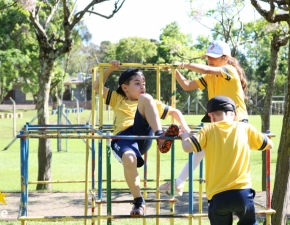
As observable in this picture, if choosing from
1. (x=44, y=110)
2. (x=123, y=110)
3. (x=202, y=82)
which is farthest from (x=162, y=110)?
(x=44, y=110)

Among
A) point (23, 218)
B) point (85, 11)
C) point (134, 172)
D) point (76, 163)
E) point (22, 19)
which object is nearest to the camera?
point (23, 218)

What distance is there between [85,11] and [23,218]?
7.20 metres

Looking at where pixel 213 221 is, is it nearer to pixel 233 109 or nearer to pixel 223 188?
pixel 223 188

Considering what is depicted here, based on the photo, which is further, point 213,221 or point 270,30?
point 270,30

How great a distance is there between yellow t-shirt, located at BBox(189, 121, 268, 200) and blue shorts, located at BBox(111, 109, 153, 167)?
3.08ft

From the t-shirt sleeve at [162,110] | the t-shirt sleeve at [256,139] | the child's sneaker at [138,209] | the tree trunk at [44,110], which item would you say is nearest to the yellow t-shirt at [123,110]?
the t-shirt sleeve at [162,110]

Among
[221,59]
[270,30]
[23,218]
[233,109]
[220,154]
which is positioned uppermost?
[270,30]

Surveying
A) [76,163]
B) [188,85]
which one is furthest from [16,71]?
[188,85]

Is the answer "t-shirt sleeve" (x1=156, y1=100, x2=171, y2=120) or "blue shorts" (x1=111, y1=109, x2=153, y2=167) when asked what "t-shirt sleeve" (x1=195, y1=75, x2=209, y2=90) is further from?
"blue shorts" (x1=111, y1=109, x2=153, y2=167)

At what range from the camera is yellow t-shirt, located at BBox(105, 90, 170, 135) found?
5445 mm

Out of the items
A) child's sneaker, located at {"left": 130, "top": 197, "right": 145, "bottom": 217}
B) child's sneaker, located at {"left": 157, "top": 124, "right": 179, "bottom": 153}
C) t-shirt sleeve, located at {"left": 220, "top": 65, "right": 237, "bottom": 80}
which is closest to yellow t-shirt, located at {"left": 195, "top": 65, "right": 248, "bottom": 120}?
t-shirt sleeve, located at {"left": 220, "top": 65, "right": 237, "bottom": 80}

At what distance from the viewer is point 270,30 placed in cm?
1116

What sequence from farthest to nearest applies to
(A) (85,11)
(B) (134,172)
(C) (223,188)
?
(A) (85,11)
(B) (134,172)
(C) (223,188)

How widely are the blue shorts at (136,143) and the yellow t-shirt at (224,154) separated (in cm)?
94
